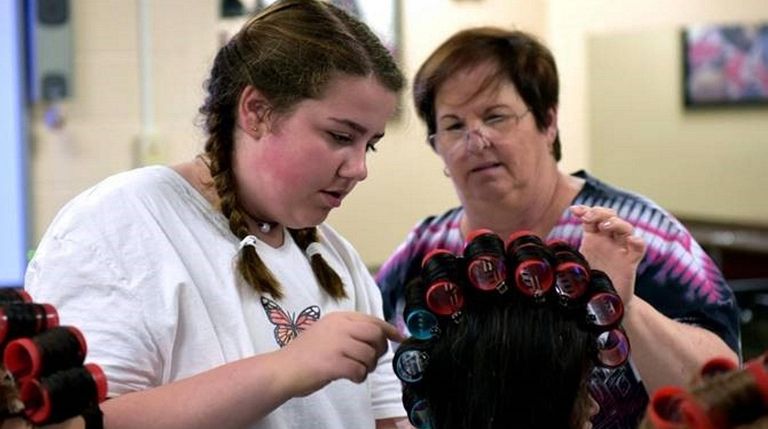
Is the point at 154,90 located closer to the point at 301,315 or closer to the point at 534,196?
the point at 534,196

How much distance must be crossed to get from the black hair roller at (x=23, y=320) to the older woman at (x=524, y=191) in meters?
0.93

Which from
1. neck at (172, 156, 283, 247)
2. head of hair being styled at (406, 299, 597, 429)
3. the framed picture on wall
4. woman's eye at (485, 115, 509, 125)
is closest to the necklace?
neck at (172, 156, 283, 247)

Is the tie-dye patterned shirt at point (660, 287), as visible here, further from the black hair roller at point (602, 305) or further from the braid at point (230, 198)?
the braid at point (230, 198)

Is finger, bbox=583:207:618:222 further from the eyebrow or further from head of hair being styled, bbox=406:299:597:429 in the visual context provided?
the eyebrow

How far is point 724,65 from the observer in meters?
4.12

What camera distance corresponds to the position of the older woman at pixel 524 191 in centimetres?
168

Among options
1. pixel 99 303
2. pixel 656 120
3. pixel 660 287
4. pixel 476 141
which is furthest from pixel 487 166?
pixel 656 120

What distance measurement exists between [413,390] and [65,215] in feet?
1.61

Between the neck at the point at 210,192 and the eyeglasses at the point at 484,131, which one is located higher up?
the eyeglasses at the point at 484,131

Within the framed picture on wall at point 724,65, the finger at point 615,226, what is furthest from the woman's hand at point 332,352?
the framed picture on wall at point 724,65

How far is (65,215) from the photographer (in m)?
1.27

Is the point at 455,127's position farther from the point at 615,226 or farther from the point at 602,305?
the point at 602,305

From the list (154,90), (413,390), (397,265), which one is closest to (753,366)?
(413,390)

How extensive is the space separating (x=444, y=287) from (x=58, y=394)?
445 mm
